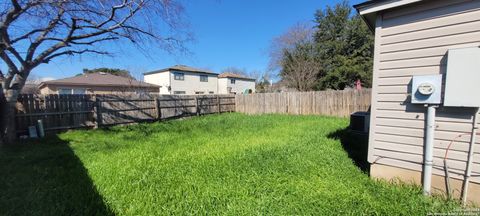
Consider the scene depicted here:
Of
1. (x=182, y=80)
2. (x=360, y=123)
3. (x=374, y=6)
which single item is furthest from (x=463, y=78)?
(x=182, y=80)

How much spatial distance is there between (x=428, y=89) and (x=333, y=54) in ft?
59.4

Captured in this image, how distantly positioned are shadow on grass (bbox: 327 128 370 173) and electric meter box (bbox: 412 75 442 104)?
134cm

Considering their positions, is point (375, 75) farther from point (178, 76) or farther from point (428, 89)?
point (178, 76)

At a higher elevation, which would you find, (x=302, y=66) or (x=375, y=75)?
(x=302, y=66)

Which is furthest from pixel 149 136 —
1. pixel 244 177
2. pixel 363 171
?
pixel 363 171

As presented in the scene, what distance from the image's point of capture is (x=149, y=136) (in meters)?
6.52

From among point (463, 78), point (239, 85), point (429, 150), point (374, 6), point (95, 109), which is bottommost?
point (429, 150)

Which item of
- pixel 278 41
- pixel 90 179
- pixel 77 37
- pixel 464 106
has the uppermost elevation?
pixel 278 41

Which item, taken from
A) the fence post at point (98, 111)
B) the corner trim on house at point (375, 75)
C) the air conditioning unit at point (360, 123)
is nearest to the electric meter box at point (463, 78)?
the corner trim on house at point (375, 75)

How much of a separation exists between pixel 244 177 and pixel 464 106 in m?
2.59

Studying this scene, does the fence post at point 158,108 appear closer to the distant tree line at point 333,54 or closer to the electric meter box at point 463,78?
the electric meter box at point 463,78

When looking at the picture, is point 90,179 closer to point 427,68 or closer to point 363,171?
point 363,171

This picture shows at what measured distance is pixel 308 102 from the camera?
11398mm

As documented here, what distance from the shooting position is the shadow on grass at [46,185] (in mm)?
2500
